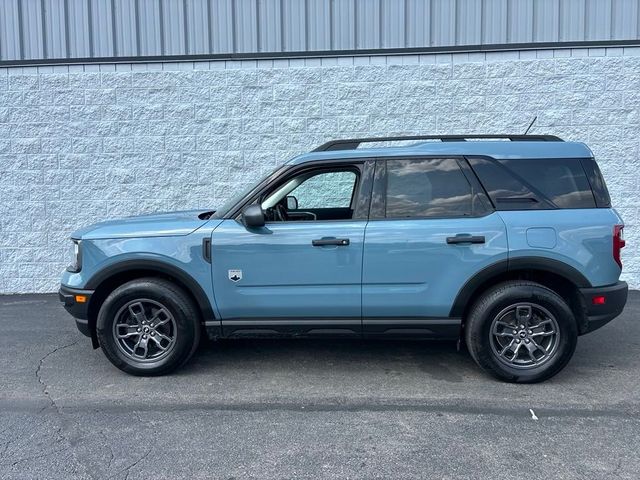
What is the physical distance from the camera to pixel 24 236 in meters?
8.04

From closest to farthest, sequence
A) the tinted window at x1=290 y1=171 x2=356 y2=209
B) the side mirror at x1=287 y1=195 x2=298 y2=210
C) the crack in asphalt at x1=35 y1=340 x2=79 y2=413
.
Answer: the crack in asphalt at x1=35 y1=340 x2=79 y2=413, the side mirror at x1=287 y1=195 x2=298 y2=210, the tinted window at x1=290 y1=171 x2=356 y2=209

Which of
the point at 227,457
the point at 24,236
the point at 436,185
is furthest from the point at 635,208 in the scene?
the point at 24,236

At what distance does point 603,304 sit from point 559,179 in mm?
1077

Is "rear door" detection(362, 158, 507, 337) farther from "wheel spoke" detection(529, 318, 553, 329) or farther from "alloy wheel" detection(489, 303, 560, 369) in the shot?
"wheel spoke" detection(529, 318, 553, 329)

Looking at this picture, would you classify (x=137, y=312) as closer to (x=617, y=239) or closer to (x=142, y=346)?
(x=142, y=346)

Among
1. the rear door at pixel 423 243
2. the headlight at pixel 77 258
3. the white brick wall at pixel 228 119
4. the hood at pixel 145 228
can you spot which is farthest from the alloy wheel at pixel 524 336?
the white brick wall at pixel 228 119

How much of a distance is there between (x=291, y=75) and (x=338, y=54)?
0.77m

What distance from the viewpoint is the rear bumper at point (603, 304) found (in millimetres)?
4184

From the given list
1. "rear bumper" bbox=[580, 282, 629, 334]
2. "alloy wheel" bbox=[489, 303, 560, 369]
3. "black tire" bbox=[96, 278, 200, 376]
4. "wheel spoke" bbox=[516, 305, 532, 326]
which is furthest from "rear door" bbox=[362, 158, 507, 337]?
"black tire" bbox=[96, 278, 200, 376]

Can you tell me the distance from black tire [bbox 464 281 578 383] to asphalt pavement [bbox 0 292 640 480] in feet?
0.55

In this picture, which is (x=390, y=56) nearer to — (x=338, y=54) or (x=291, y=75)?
(x=338, y=54)

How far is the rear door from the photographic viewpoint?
13.7 ft

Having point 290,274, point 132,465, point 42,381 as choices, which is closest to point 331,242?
point 290,274

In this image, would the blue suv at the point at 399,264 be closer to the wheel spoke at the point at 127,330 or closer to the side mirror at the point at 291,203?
the wheel spoke at the point at 127,330
